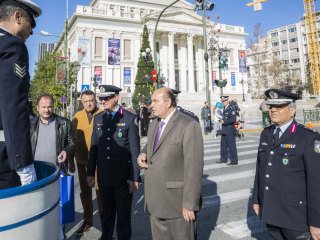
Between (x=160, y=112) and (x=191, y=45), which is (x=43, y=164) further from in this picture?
(x=191, y=45)

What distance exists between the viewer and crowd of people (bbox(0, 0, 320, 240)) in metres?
1.96

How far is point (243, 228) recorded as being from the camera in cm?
443

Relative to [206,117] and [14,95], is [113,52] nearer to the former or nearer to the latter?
[206,117]

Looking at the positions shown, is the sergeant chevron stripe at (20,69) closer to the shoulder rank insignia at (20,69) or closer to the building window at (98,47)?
the shoulder rank insignia at (20,69)

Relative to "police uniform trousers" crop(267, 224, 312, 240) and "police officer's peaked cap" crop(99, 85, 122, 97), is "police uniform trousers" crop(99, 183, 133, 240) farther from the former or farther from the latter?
"police uniform trousers" crop(267, 224, 312, 240)

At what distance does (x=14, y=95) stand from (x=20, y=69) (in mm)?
186

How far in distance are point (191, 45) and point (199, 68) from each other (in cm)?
575

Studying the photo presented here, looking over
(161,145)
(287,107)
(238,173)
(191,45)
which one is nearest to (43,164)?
(161,145)

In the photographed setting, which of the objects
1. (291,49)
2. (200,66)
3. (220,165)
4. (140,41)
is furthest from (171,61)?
(291,49)

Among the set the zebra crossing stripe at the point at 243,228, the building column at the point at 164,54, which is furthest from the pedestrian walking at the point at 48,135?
the building column at the point at 164,54

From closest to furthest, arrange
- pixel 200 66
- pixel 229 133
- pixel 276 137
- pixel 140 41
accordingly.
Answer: pixel 276 137, pixel 229 133, pixel 140 41, pixel 200 66

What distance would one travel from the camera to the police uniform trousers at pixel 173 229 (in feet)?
9.49

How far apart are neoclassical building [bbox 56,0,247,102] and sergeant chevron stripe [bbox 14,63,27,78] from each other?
44.8 m

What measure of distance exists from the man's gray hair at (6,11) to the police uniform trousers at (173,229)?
7.39ft
